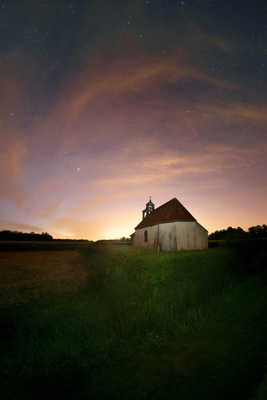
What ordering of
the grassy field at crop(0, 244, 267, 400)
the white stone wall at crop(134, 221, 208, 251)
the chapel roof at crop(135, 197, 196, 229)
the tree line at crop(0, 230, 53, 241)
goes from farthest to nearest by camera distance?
the tree line at crop(0, 230, 53, 241)
the chapel roof at crop(135, 197, 196, 229)
the white stone wall at crop(134, 221, 208, 251)
the grassy field at crop(0, 244, 267, 400)

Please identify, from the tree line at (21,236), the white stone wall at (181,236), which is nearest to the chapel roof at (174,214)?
the white stone wall at (181,236)

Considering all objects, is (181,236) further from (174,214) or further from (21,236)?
(21,236)

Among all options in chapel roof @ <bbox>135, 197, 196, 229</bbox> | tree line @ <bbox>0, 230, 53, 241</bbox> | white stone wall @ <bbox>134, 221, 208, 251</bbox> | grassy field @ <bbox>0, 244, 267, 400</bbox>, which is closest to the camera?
grassy field @ <bbox>0, 244, 267, 400</bbox>

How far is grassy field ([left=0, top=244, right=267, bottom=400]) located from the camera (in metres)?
4.31

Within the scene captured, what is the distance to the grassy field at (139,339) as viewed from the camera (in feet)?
14.1

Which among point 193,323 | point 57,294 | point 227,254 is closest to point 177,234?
point 227,254

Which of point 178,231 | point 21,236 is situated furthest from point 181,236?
point 21,236

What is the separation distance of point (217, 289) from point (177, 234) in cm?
1851

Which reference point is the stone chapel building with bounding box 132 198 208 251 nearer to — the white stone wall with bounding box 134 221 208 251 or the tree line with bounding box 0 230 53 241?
the white stone wall with bounding box 134 221 208 251

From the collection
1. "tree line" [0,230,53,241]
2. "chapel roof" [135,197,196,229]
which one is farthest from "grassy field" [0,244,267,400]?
"tree line" [0,230,53,241]

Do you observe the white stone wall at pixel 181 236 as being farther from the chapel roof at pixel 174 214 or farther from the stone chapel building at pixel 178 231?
the chapel roof at pixel 174 214

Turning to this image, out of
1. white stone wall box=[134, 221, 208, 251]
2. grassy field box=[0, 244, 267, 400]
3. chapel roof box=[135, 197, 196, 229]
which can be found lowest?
grassy field box=[0, 244, 267, 400]

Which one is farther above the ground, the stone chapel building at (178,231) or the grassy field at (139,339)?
the stone chapel building at (178,231)

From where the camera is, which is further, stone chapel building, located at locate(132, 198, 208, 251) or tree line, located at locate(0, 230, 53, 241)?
tree line, located at locate(0, 230, 53, 241)
